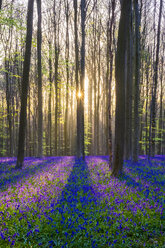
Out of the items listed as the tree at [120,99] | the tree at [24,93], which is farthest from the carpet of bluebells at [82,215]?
the tree at [24,93]

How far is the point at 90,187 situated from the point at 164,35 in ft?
85.7

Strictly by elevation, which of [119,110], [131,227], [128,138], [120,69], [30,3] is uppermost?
[30,3]

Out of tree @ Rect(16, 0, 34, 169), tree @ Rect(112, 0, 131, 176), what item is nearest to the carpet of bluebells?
tree @ Rect(112, 0, 131, 176)

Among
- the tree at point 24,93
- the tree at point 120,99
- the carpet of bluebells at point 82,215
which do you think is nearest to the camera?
the carpet of bluebells at point 82,215

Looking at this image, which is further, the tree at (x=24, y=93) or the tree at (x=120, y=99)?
the tree at (x=24, y=93)

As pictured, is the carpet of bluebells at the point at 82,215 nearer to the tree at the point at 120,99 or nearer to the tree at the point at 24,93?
the tree at the point at 120,99

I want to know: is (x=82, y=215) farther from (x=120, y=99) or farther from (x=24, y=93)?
(x=24, y=93)

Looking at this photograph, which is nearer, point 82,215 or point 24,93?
point 82,215

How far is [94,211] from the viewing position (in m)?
4.73

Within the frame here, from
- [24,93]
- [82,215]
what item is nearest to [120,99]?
[82,215]

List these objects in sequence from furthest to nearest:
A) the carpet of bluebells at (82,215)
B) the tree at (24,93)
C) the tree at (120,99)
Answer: the tree at (24,93) < the tree at (120,99) < the carpet of bluebells at (82,215)

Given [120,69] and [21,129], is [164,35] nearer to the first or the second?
[120,69]

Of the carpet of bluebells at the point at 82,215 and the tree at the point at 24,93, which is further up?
the tree at the point at 24,93

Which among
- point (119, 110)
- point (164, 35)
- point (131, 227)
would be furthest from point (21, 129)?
point (164, 35)
